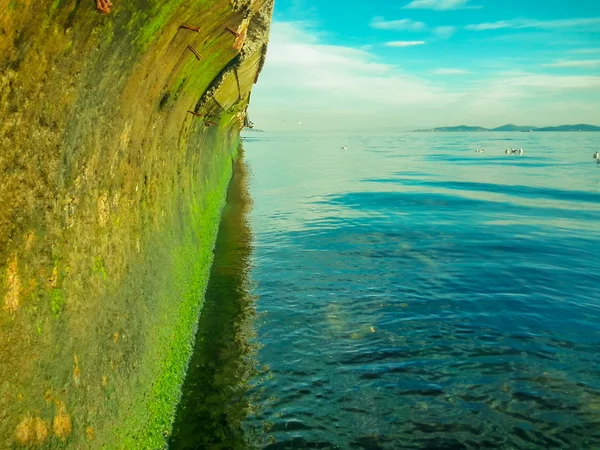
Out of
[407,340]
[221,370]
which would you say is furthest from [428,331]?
[221,370]

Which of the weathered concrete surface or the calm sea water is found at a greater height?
the weathered concrete surface

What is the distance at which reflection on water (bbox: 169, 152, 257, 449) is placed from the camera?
486cm

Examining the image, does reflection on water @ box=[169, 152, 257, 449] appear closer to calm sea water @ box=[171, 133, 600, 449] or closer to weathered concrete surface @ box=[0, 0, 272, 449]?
calm sea water @ box=[171, 133, 600, 449]

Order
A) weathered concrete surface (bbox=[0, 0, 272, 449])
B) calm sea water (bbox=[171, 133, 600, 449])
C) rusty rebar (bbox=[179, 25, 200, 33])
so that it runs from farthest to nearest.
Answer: calm sea water (bbox=[171, 133, 600, 449]) < rusty rebar (bbox=[179, 25, 200, 33]) < weathered concrete surface (bbox=[0, 0, 272, 449])

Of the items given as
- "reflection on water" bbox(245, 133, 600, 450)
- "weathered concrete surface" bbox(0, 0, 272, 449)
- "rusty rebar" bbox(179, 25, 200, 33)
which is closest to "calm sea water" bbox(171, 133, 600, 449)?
"reflection on water" bbox(245, 133, 600, 450)

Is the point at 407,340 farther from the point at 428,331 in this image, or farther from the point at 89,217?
the point at 89,217

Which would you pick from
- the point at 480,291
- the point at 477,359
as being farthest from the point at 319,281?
the point at 477,359

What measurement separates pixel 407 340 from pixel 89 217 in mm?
5267

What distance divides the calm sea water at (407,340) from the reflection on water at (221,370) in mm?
26

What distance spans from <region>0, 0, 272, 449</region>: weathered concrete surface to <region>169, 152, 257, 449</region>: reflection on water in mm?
235

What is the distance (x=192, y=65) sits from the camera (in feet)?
20.6

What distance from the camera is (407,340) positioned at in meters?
7.21

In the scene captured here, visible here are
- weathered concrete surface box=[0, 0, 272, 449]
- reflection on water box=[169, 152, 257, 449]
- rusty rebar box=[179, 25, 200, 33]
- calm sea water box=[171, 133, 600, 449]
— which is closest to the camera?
weathered concrete surface box=[0, 0, 272, 449]

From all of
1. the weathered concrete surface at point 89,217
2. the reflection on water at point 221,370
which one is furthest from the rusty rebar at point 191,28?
the reflection on water at point 221,370
